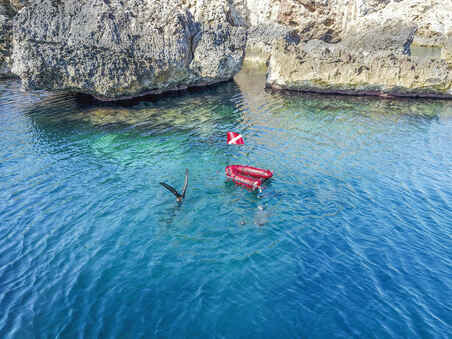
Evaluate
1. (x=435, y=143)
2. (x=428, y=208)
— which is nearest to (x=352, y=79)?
(x=435, y=143)

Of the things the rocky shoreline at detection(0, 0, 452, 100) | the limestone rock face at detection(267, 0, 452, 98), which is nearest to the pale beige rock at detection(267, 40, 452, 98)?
the limestone rock face at detection(267, 0, 452, 98)

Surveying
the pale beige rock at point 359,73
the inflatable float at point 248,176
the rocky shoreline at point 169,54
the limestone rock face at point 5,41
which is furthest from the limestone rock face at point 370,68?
the limestone rock face at point 5,41

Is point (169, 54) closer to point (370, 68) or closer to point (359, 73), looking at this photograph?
point (359, 73)

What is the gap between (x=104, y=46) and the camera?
2698 centimetres

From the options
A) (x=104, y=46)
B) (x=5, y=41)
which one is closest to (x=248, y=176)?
(x=104, y=46)

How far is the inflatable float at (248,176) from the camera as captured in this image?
590 inches

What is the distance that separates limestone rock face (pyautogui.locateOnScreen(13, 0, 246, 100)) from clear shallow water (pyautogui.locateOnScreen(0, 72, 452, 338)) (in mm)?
6050

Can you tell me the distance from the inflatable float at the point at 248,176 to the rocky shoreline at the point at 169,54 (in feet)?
60.0

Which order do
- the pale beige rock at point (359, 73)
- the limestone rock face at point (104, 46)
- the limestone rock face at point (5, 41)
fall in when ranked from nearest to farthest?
1. the limestone rock face at point (104, 46)
2. the pale beige rock at point (359, 73)
3. the limestone rock face at point (5, 41)

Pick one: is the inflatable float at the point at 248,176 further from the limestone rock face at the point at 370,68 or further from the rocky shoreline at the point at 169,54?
the limestone rock face at the point at 370,68

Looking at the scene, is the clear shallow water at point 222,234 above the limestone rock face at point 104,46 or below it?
below

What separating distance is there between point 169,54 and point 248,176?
20165mm

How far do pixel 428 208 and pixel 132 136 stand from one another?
2054 cm

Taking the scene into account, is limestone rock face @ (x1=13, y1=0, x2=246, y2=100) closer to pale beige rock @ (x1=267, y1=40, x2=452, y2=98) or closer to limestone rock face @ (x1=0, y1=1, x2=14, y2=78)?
pale beige rock @ (x1=267, y1=40, x2=452, y2=98)
